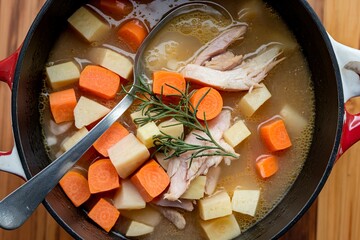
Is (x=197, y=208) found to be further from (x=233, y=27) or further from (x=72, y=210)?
(x=233, y=27)

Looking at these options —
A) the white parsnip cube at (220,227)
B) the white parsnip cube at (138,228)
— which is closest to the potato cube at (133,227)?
the white parsnip cube at (138,228)

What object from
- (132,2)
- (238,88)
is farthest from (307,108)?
(132,2)

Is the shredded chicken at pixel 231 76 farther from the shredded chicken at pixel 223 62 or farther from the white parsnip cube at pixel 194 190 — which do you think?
the white parsnip cube at pixel 194 190

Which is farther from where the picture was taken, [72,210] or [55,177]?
[72,210]

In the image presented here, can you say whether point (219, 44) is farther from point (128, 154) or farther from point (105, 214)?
point (105, 214)

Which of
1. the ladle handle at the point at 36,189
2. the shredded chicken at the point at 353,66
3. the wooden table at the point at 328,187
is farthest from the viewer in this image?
the wooden table at the point at 328,187

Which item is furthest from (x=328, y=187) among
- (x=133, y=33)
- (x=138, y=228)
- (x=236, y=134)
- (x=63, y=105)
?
(x=63, y=105)
